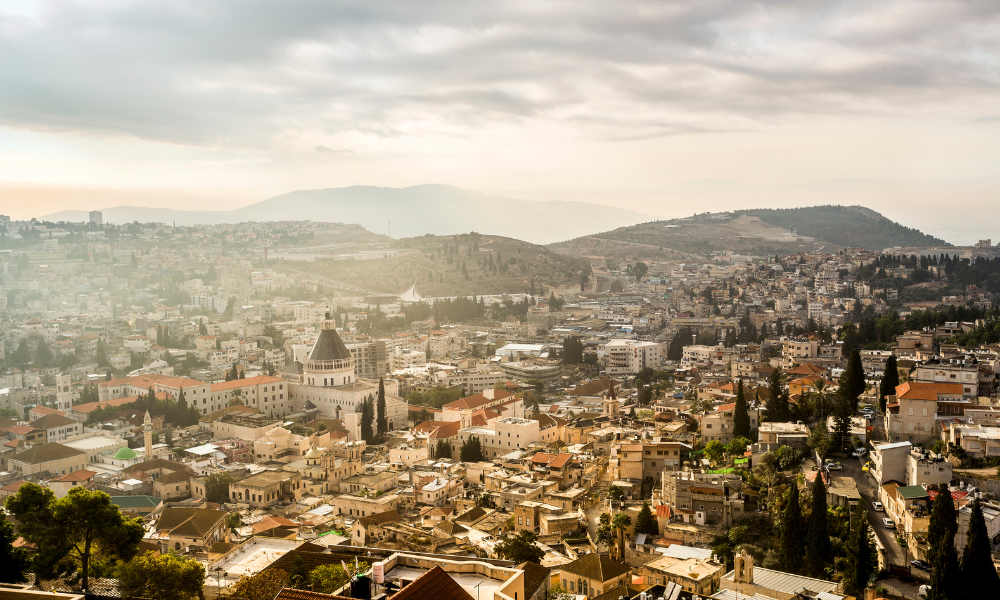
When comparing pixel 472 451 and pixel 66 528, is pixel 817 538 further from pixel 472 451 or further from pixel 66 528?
pixel 472 451

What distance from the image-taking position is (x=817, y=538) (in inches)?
397

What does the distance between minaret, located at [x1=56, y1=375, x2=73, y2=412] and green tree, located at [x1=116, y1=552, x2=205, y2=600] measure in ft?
67.2

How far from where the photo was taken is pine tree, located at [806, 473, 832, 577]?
1003 centimetres

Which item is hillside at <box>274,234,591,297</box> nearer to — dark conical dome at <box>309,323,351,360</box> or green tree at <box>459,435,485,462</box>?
dark conical dome at <box>309,323,351,360</box>

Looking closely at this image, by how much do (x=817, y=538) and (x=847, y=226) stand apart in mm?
100478

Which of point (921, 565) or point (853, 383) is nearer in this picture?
point (921, 565)

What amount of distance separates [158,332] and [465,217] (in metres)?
113

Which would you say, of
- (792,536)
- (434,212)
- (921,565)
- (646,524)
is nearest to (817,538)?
(792,536)

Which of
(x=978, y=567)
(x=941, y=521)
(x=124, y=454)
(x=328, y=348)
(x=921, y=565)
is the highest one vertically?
(x=328, y=348)

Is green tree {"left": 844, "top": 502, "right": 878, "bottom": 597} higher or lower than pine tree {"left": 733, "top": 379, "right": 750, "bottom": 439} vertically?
lower

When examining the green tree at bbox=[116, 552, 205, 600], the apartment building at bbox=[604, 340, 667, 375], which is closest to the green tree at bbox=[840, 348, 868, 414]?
the green tree at bbox=[116, 552, 205, 600]

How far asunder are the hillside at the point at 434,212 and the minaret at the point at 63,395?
89550mm

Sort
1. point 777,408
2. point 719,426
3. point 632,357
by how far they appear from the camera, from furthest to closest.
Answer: point 632,357, point 719,426, point 777,408

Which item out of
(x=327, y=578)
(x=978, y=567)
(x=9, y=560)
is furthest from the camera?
(x=978, y=567)
